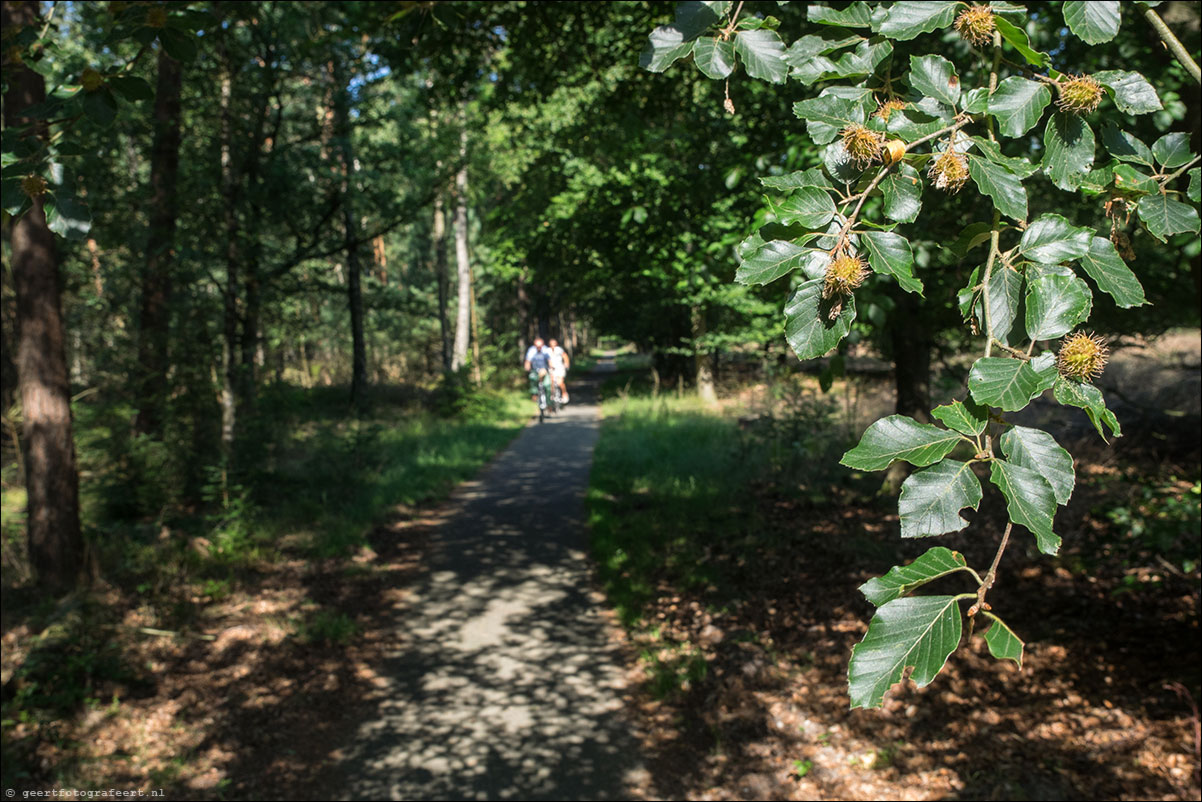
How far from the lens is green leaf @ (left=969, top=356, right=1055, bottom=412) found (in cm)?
97

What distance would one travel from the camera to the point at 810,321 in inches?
44.8

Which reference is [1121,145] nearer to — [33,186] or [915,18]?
[915,18]

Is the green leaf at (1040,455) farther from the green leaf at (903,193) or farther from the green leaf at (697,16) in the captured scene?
the green leaf at (697,16)

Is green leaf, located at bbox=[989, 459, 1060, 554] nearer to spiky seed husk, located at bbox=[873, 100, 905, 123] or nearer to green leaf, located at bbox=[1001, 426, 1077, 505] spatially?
green leaf, located at bbox=[1001, 426, 1077, 505]

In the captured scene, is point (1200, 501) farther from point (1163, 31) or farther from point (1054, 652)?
point (1163, 31)

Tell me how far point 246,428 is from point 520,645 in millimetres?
4582

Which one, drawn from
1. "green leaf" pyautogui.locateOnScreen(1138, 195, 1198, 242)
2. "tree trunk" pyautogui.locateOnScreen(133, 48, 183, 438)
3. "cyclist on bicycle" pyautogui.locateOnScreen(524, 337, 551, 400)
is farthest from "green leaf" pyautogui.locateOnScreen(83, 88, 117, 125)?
"cyclist on bicycle" pyautogui.locateOnScreen(524, 337, 551, 400)

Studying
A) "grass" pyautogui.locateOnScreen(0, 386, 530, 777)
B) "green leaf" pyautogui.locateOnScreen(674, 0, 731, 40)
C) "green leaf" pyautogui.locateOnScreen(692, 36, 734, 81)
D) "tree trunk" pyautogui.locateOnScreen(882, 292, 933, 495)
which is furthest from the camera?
"tree trunk" pyautogui.locateOnScreen(882, 292, 933, 495)

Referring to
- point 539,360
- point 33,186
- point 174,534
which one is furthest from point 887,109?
point 539,360

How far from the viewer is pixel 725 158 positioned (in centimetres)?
661

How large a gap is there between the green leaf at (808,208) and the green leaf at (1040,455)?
40 cm

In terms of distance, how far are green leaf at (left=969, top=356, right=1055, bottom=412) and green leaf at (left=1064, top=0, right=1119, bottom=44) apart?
26.6 inches

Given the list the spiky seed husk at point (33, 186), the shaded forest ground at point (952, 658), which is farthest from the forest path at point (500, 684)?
the spiky seed husk at point (33, 186)

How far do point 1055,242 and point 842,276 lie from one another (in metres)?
0.36
